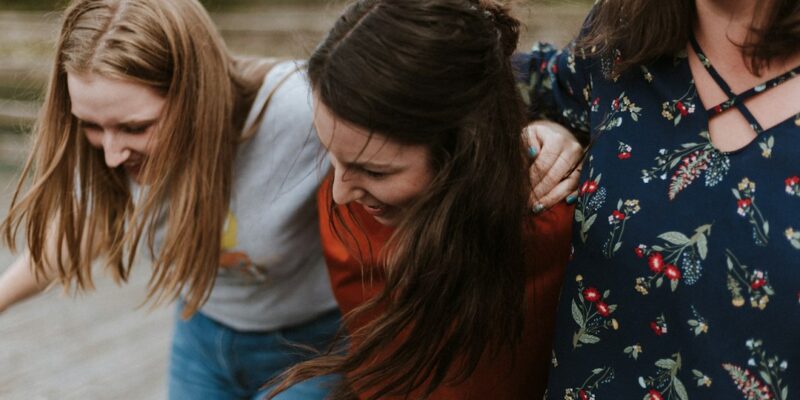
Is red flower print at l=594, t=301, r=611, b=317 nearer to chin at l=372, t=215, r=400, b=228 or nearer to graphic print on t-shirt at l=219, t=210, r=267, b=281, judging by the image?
chin at l=372, t=215, r=400, b=228

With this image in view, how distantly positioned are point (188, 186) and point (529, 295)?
2.36 feet

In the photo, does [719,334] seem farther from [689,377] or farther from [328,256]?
[328,256]

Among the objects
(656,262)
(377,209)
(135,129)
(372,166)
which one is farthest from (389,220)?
(135,129)

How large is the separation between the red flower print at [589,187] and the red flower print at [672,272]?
158 mm

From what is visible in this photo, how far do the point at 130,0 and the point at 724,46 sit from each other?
111 cm

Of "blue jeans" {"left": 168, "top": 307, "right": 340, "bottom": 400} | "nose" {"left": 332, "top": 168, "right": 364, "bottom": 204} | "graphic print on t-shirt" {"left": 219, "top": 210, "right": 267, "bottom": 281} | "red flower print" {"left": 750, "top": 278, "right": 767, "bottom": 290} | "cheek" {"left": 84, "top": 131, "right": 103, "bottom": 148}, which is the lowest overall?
"blue jeans" {"left": 168, "top": 307, "right": 340, "bottom": 400}

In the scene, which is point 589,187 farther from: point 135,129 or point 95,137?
point 95,137

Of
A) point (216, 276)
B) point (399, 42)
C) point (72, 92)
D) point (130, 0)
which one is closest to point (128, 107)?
point (72, 92)

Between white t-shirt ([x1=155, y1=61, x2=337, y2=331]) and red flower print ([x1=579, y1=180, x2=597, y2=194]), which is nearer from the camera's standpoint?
red flower print ([x1=579, y1=180, x2=597, y2=194])

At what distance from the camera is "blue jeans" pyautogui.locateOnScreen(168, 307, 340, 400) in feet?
6.39

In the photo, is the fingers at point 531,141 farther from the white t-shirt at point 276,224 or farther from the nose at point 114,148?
the nose at point 114,148

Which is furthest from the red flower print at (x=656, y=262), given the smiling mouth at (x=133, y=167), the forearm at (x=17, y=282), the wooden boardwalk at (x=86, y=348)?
the wooden boardwalk at (x=86, y=348)

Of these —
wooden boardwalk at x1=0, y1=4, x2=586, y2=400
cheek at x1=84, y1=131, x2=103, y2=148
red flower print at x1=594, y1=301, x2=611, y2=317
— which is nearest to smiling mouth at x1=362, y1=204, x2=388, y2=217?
red flower print at x1=594, y1=301, x2=611, y2=317

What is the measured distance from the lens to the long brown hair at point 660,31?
42.7 inches
